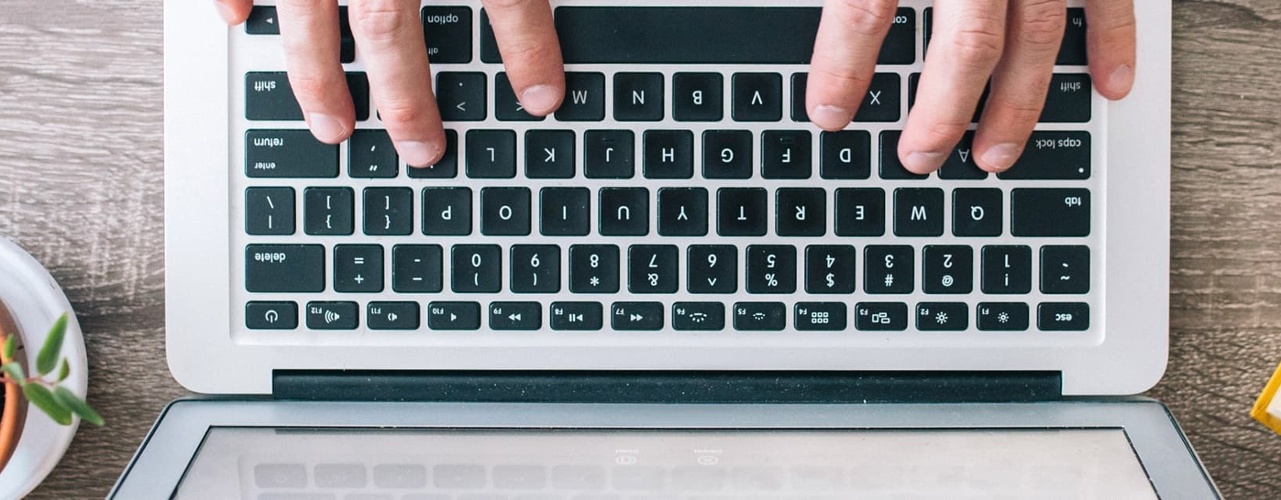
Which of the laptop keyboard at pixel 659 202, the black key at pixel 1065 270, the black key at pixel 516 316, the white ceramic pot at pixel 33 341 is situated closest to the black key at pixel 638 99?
the laptop keyboard at pixel 659 202

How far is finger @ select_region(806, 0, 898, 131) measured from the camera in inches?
15.3

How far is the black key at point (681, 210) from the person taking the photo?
42 centimetres

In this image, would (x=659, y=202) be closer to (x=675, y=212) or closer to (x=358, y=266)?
(x=675, y=212)

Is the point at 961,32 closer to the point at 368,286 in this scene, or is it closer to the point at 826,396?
the point at 826,396

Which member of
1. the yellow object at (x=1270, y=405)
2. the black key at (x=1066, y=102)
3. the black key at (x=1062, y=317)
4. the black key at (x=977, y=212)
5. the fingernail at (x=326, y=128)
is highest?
the black key at (x=1066, y=102)

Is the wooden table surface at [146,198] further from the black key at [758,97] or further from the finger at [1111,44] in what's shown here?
the black key at [758,97]

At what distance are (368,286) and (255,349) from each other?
7 centimetres

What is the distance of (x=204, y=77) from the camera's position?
1.36 ft

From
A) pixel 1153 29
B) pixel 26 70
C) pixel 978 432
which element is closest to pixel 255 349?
pixel 26 70

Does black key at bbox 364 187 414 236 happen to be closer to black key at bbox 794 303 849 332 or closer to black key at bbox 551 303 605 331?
black key at bbox 551 303 605 331

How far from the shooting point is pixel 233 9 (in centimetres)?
41

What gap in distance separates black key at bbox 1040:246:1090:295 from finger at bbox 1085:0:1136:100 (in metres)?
0.08

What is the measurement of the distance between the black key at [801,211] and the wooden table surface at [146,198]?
199 millimetres

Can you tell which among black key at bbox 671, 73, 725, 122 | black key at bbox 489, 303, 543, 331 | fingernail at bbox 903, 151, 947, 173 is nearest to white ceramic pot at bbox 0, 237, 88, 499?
black key at bbox 489, 303, 543, 331
